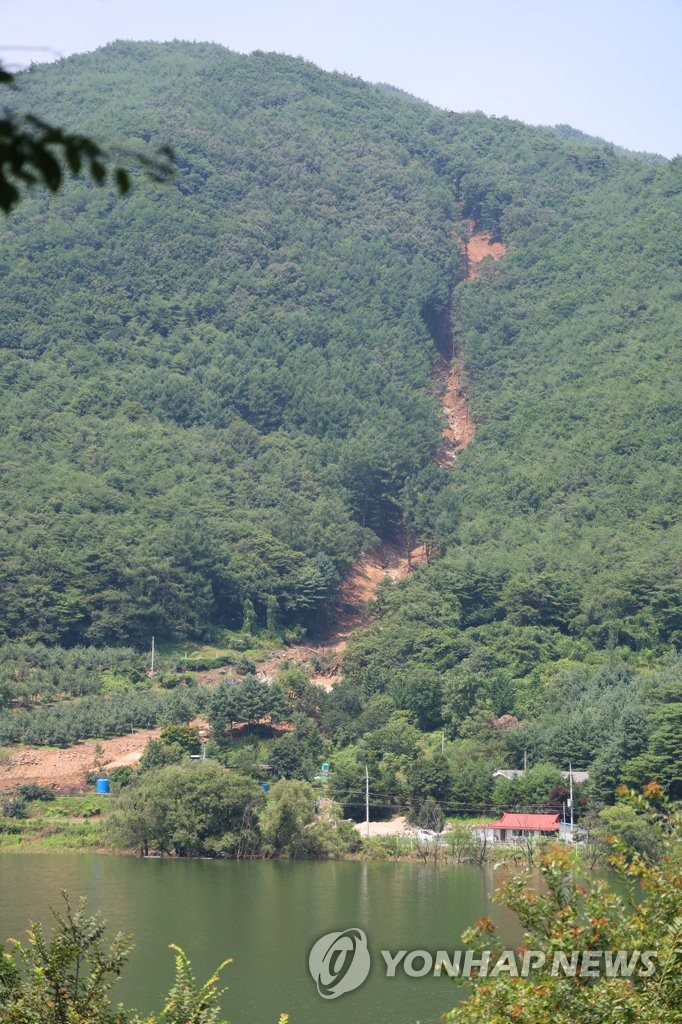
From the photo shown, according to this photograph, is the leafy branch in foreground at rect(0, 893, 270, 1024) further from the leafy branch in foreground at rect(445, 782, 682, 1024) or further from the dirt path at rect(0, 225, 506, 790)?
the dirt path at rect(0, 225, 506, 790)

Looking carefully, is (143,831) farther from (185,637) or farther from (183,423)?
(183,423)

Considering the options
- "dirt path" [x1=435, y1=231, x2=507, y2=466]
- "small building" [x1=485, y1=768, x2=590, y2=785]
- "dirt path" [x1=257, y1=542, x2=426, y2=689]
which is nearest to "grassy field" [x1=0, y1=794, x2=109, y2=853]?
"small building" [x1=485, y1=768, x2=590, y2=785]

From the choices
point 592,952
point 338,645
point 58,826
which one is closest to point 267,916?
point 58,826

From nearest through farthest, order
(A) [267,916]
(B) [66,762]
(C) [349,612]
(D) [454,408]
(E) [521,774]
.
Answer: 1. (A) [267,916]
2. (E) [521,774]
3. (B) [66,762]
4. (C) [349,612]
5. (D) [454,408]

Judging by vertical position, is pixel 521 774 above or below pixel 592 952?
below

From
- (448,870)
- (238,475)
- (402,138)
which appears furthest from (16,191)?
(402,138)

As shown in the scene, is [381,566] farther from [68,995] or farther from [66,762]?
[68,995]

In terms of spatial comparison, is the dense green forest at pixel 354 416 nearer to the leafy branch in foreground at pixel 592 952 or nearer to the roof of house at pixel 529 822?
the roof of house at pixel 529 822
